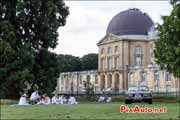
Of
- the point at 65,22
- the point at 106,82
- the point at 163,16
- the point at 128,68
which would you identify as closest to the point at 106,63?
the point at 106,82

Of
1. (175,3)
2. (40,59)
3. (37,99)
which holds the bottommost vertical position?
(37,99)

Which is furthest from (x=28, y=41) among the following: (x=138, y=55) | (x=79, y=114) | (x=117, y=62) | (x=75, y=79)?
(x=138, y=55)

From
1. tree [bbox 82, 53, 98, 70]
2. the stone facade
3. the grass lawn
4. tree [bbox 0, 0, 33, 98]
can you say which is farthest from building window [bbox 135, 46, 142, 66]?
the grass lawn

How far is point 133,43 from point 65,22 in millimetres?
84930

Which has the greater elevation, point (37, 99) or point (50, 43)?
point (50, 43)

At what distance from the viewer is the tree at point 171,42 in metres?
29.6

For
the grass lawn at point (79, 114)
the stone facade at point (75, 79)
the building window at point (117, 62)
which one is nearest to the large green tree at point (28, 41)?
the grass lawn at point (79, 114)

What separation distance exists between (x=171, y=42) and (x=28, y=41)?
15.0 metres

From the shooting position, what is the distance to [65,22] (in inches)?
1742

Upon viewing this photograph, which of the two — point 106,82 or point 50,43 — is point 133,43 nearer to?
point 106,82

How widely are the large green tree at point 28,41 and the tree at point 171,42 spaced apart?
11.8 metres

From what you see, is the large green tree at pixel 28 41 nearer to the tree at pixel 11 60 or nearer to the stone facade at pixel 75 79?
the tree at pixel 11 60

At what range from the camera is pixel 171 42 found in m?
31.1

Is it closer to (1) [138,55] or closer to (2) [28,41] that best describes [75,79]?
(1) [138,55]
